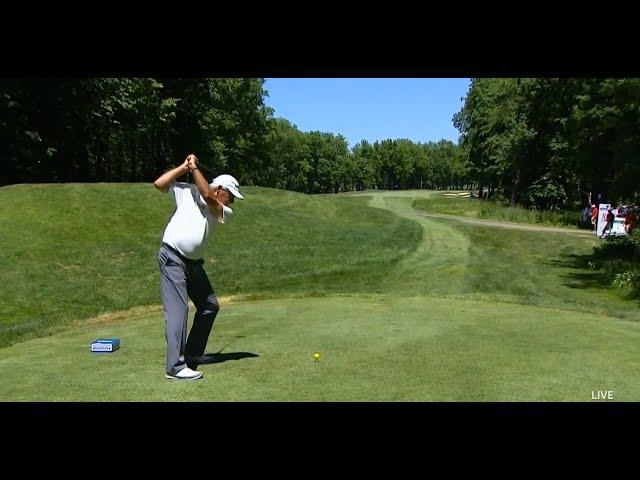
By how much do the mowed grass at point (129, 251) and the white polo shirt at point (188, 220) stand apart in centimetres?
448

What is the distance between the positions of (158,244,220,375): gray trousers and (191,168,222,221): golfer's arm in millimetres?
562

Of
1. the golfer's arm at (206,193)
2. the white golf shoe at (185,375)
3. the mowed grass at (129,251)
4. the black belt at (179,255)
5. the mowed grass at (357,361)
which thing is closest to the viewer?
the mowed grass at (357,361)

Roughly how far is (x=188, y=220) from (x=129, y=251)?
13.0 metres

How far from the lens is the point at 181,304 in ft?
18.1

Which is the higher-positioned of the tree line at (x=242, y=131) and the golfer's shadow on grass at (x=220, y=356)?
the tree line at (x=242, y=131)

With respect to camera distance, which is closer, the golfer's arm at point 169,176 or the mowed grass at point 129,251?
the golfer's arm at point 169,176

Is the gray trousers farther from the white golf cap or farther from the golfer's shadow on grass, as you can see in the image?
the white golf cap

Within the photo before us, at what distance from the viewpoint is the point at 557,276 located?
18.0 meters

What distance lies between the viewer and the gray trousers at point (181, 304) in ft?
17.3

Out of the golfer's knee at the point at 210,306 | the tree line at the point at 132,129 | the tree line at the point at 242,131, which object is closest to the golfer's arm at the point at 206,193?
the golfer's knee at the point at 210,306

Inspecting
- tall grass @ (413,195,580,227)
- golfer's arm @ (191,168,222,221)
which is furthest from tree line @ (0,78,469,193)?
golfer's arm @ (191,168,222,221)

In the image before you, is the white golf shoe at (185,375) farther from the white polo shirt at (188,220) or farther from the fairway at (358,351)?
the white polo shirt at (188,220)
